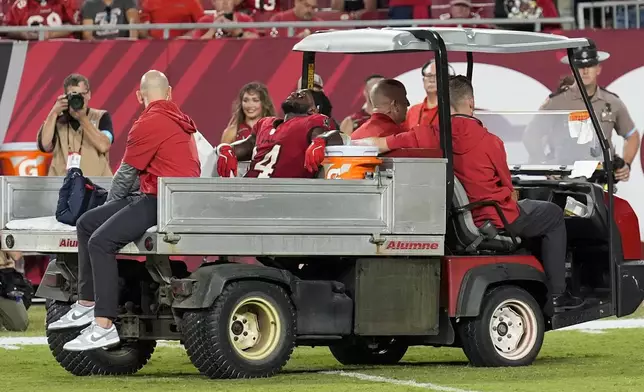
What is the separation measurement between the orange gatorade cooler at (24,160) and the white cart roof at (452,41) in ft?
17.3

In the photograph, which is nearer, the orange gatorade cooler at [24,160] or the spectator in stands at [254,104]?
the spectator in stands at [254,104]

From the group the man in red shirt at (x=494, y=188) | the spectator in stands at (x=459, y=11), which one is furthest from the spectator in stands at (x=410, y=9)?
the man in red shirt at (x=494, y=188)

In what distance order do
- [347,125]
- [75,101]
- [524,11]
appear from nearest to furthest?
1. [75,101]
2. [347,125]
3. [524,11]

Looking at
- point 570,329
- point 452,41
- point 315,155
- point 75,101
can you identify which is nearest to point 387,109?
point 452,41

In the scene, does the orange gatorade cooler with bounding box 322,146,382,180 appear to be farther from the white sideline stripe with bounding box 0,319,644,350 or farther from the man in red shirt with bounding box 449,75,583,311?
the white sideline stripe with bounding box 0,319,644,350

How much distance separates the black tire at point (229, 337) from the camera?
376 inches

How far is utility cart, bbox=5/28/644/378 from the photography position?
9.58 meters

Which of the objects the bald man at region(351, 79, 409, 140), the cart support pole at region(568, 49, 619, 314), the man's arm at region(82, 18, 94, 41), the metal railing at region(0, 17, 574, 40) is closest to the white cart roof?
the cart support pole at region(568, 49, 619, 314)

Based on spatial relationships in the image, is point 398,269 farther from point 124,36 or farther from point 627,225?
point 124,36

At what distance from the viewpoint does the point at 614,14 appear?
1641cm

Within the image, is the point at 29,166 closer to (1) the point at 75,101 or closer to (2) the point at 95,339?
(1) the point at 75,101

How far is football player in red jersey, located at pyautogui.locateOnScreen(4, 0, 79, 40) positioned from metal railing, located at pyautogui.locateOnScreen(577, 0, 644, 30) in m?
4.94

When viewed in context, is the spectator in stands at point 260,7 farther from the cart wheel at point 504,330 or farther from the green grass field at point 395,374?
the cart wheel at point 504,330

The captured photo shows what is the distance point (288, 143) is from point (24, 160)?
19.4ft
